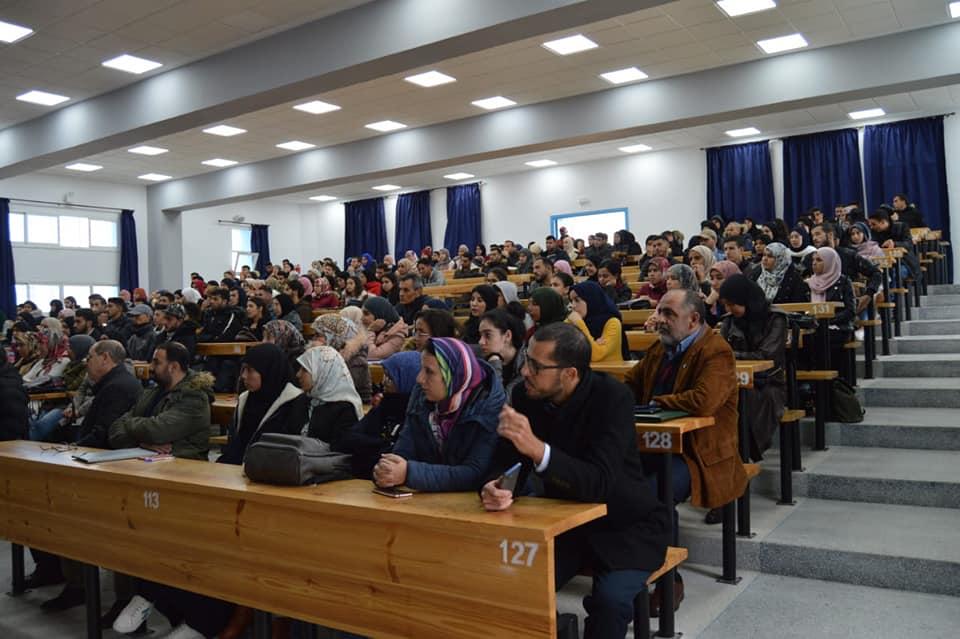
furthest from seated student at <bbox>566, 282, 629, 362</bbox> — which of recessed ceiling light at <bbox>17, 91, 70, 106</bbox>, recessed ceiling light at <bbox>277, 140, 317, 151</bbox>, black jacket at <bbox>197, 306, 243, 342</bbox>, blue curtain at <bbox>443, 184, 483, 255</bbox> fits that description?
blue curtain at <bbox>443, 184, 483, 255</bbox>

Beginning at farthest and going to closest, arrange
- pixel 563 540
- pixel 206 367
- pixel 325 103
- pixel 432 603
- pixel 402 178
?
pixel 402 178, pixel 325 103, pixel 206 367, pixel 563 540, pixel 432 603

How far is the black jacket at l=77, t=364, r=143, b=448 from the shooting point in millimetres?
3961

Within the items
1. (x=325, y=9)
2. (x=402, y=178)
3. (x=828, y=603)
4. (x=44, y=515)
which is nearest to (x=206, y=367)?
(x=325, y=9)

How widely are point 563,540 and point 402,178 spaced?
593 inches

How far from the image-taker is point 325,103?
34.3 ft

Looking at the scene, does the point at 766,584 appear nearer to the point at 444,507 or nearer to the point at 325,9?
the point at 444,507

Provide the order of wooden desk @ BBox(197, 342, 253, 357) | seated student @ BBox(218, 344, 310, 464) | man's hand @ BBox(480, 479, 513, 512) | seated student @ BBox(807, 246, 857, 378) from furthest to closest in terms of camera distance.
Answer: wooden desk @ BBox(197, 342, 253, 357)
seated student @ BBox(807, 246, 857, 378)
seated student @ BBox(218, 344, 310, 464)
man's hand @ BBox(480, 479, 513, 512)

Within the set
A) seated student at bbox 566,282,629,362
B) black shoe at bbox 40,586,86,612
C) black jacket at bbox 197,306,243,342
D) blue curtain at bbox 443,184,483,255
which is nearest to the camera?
black shoe at bbox 40,586,86,612

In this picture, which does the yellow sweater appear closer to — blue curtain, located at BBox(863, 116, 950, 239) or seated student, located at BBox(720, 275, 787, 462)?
seated student, located at BBox(720, 275, 787, 462)

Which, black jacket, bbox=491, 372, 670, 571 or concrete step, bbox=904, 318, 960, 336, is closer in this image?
black jacket, bbox=491, 372, 670, 571

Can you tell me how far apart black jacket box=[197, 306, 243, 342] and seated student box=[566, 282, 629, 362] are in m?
3.98

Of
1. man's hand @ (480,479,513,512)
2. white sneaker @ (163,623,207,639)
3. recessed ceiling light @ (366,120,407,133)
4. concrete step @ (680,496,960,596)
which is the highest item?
recessed ceiling light @ (366,120,407,133)

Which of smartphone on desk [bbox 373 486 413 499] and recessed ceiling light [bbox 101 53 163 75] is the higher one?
recessed ceiling light [bbox 101 53 163 75]

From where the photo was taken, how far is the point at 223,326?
760cm
